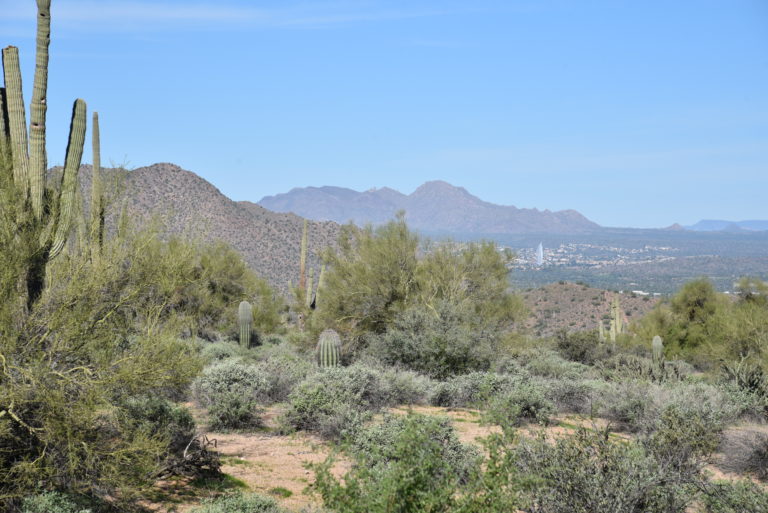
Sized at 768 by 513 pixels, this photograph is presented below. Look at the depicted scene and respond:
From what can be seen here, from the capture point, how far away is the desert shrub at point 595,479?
19.4 ft

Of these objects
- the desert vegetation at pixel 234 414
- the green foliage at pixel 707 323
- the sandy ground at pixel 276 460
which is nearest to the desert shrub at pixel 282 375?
the desert vegetation at pixel 234 414

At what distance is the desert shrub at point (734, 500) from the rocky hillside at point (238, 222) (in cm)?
4287

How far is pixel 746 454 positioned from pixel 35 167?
1075 centimetres

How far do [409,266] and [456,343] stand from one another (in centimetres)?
522

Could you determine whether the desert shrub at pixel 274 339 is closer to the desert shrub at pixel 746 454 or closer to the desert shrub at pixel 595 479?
the desert shrub at pixel 746 454

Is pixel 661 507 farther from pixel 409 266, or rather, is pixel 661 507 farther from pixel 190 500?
pixel 409 266

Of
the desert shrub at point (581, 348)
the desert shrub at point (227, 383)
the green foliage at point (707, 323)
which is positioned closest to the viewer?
the desert shrub at point (227, 383)

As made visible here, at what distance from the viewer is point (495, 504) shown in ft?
→ 16.5

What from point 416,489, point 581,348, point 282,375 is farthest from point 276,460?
point 581,348

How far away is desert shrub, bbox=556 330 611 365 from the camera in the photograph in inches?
940

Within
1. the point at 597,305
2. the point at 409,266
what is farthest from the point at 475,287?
the point at 597,305

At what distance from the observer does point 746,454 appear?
9.88 metres

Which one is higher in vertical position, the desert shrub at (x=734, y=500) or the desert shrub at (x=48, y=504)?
the desert shrub at (x=48, y=504)

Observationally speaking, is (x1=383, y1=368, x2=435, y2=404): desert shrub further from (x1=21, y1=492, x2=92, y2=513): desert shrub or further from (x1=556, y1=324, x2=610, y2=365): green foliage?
(x1=556, y1=324, x2=610, y2=365): green foliage
